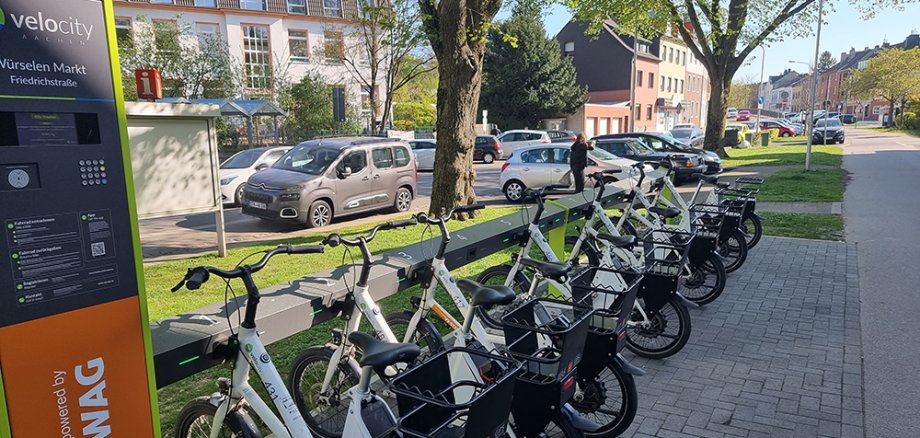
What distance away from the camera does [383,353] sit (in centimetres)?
225

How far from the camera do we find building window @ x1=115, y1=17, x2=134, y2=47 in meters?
26.4

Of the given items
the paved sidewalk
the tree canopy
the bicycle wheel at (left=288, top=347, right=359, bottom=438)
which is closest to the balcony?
the tree canopy

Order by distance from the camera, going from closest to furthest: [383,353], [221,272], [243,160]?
→ [383,353], [221,272], [243,160]

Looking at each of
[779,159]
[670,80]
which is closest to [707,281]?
[779,159]

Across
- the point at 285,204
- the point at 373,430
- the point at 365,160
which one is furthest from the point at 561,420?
the point at 365,160

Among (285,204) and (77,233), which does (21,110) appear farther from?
(285,204)

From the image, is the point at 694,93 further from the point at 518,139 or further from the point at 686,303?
the point at 686,303

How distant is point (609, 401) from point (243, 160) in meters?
13.7

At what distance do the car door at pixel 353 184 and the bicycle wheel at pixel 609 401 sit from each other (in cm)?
883

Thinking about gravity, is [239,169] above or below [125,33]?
below

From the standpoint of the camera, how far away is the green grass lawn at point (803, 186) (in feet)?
44.1

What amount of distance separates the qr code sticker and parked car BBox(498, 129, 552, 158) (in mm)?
25572

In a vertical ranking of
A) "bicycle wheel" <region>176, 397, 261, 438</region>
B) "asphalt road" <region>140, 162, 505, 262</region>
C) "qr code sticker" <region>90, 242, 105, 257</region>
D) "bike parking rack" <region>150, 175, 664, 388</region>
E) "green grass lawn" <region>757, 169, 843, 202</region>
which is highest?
"qr code sticker" <region>90, 242, 105, 257</region>

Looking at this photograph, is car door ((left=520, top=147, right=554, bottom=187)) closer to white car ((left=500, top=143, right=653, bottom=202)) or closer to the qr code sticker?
white car ((left=500, top=143, right=653, bottom=202))
